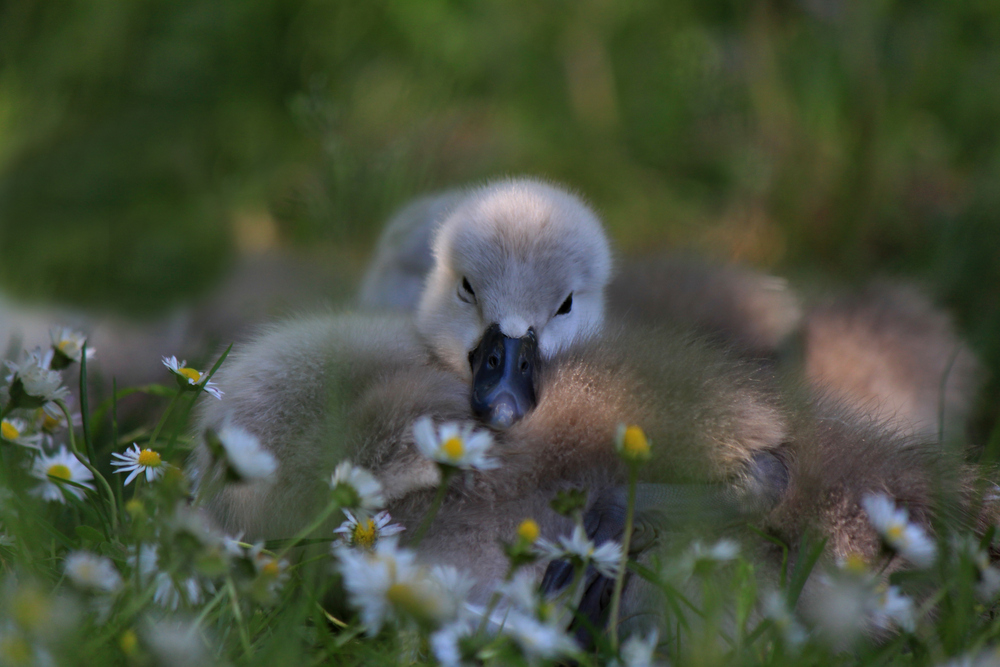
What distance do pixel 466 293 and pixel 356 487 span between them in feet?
2.06

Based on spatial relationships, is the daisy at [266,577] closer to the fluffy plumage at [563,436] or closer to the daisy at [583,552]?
the fluffy plumage at [563,436]

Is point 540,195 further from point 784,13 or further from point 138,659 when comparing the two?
point 784,13

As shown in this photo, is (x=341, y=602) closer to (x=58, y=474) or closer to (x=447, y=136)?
(x=58, y=474)

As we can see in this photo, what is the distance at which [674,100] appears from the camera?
3.56 meters

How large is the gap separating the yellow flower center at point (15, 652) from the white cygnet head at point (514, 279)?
2.38ft

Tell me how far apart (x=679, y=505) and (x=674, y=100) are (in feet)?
9.09

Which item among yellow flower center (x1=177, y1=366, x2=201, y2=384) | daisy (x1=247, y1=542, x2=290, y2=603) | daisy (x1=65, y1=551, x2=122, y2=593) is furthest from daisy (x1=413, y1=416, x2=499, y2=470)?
yellow flower center (x1=177, y1=366, x2=201, y2=384)

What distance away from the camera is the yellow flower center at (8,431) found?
1.29m

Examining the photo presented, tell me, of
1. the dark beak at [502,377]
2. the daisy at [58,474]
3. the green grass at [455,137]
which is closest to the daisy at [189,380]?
the daisy at [58,474]

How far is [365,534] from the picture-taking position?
3.58 ft

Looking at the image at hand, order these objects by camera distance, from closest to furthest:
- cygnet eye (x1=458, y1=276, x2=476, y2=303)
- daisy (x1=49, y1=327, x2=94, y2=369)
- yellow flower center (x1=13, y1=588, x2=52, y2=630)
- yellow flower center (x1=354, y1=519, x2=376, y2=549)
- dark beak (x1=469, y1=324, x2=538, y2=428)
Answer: yellow flower center (x1=13, y1=588, x2=52, y2=630), yellow flower center (x1=354, y1=519, x2=376, y2=549), dark beak (x1=469, y1=324, x2=538, y2=428), daisy (x1=49, y1=327, x2=94, y2=369), cygnet eye (x1=458, y1=276, x2=476, y2=303)

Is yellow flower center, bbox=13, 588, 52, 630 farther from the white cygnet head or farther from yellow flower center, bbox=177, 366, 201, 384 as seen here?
the white cygnet head

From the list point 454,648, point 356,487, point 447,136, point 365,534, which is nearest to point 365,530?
point 365,534

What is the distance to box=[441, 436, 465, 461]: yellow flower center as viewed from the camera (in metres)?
0.94
